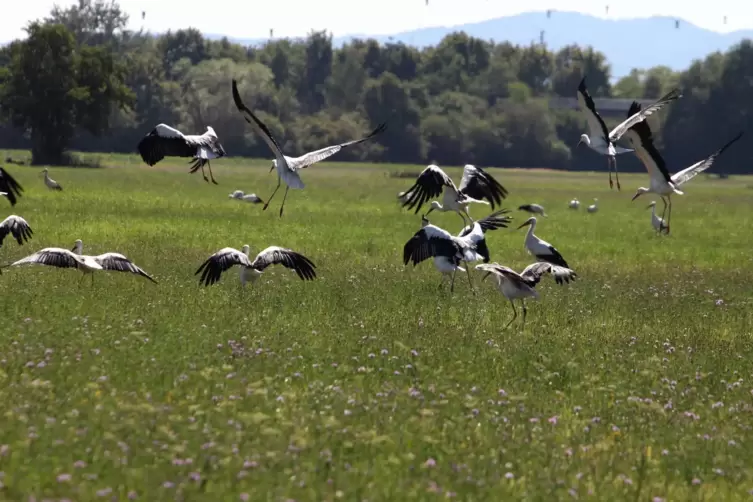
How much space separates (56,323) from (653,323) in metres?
7.15

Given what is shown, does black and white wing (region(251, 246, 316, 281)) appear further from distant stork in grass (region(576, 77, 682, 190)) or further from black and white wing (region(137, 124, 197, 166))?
distant stork in grass (region(576, 77, 682, 190))

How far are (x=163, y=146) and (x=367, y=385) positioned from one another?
11899mm

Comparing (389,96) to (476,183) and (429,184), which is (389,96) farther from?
(429,184)

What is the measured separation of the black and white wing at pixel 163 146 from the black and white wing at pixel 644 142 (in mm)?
7455

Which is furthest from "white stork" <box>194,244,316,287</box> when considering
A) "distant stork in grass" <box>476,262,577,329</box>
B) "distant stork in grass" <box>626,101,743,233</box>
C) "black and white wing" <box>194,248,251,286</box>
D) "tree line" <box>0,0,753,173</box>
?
"tree line" <box>0,0,753,173</box>

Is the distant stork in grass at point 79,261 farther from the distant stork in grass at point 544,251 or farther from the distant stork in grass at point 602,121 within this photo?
the distant stork in grass at point 602,121

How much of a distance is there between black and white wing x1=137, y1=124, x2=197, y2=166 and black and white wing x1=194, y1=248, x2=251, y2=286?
580cm

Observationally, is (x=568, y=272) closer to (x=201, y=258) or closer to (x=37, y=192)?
(x=201, y=258)

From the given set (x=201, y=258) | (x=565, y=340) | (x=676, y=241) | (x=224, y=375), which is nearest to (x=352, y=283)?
(x=201, y=258)

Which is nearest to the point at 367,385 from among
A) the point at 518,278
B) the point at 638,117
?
the point at 518,278

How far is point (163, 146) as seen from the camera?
2219cm

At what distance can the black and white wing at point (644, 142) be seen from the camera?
2214 centimetres

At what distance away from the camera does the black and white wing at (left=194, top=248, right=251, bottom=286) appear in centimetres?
1639

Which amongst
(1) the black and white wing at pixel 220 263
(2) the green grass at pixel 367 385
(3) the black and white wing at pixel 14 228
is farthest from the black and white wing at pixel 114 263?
(3) the black and white wing at pixel 14 228
